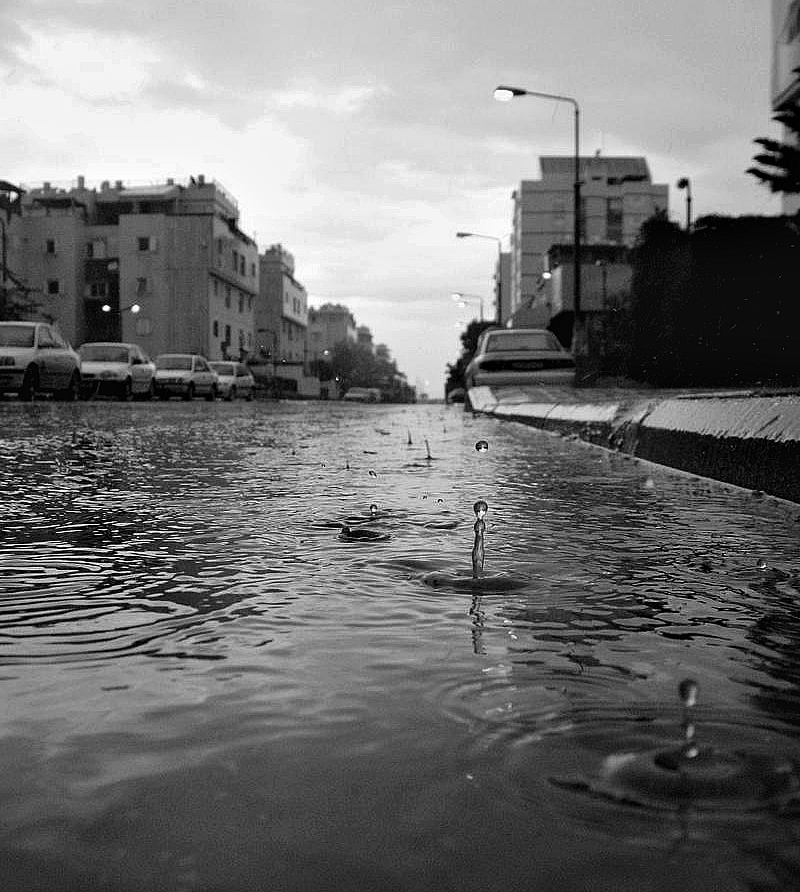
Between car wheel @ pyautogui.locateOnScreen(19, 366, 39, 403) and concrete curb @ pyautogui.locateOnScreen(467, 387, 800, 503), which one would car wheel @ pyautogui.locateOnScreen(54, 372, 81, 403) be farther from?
concrete curb @ pyautogui.locateOnScreen(467, 387, 800, 503)

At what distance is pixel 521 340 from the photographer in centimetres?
2042

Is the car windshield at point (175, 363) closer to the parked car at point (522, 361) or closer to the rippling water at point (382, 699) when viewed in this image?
the parked car at point (522, 361)

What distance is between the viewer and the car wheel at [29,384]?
2072 centimetres

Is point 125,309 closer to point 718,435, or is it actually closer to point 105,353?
point 105,353

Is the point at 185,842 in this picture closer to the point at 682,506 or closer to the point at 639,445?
the point at 682,506

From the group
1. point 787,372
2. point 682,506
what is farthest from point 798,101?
point 682,506

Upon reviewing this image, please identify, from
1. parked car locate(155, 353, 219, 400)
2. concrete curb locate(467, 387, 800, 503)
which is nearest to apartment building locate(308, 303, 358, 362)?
parked car locate(155, 353, 219, 400)

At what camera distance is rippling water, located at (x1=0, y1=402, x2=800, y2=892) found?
95cm

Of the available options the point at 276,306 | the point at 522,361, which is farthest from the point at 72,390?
the point at 276,306

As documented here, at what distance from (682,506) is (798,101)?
140 feet

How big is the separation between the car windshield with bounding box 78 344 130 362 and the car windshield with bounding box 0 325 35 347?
7.80 m

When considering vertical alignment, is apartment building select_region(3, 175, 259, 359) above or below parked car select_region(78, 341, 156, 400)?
above

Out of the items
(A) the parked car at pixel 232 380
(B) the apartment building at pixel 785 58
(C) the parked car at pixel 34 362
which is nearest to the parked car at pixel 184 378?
(A) the parked car at pixel 232 380

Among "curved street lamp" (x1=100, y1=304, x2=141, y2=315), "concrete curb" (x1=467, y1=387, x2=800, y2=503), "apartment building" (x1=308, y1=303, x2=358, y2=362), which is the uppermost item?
"apartment building" (x1=308, y1=303, x2=358, y2=362)
